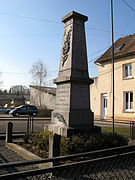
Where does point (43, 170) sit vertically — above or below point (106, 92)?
below

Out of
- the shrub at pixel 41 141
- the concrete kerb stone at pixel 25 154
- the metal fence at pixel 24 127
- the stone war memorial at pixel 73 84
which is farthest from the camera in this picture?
the metal fence at pixel 24 127

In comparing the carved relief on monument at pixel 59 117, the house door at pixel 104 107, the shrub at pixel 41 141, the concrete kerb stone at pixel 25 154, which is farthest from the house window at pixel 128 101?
the concrete kerb stone at pixel 25 154

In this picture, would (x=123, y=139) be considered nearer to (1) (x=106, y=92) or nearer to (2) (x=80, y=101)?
(2) (x=80, y=101)

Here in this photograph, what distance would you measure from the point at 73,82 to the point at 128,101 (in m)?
12.7

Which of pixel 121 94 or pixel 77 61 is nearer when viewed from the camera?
pixel 77 61

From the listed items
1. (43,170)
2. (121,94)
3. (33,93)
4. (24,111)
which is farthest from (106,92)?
(33,93)

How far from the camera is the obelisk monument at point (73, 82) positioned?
20.6 feet

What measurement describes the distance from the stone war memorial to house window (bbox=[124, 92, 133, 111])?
11.8 m

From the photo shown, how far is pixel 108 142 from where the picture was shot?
5789 mm

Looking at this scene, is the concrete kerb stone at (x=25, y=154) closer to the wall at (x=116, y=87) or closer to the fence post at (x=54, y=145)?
the fence post at (x=54, y=145)

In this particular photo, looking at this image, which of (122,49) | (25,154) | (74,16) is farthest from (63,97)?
(122,49)

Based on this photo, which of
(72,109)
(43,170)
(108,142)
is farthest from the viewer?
(72,109)

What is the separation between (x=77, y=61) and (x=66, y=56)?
0.51 m

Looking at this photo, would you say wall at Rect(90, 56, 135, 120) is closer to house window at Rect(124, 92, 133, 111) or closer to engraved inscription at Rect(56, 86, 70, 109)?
house window at Rect(124, 92, 133, 111)
